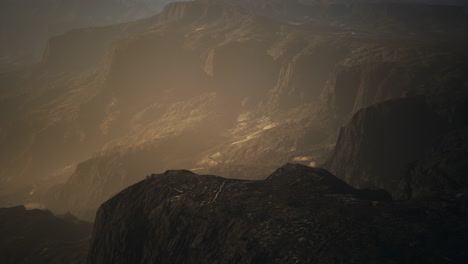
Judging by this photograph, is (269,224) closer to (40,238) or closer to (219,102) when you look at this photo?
(40,238)

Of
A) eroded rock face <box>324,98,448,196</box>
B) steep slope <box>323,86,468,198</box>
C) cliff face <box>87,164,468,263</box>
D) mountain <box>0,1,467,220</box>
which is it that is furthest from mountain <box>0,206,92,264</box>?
mountain <box>0,1,467,220</box>

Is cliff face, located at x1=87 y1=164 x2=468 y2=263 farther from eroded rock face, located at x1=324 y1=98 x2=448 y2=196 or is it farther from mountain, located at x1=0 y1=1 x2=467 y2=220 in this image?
mountain, located at x1=0 y1=1 x2=467 y2=220

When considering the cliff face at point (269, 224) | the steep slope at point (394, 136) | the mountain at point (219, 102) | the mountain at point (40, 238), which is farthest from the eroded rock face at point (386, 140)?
the mountain at point (40, 238)

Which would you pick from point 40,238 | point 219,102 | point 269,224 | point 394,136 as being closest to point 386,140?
point 394,136

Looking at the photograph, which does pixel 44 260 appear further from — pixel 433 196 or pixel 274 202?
pixel 433 196

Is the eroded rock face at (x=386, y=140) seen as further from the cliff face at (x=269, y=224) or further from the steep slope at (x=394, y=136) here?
the cliff face at (x=269, y=224)
